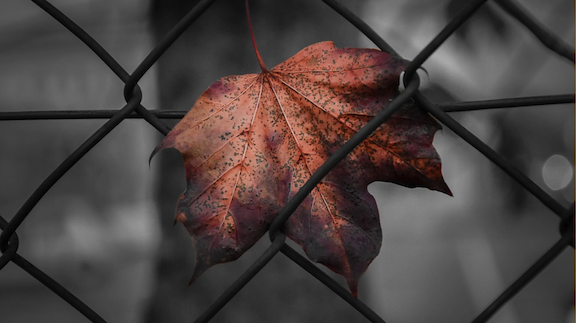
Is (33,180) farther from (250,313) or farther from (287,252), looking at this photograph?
(287,252)

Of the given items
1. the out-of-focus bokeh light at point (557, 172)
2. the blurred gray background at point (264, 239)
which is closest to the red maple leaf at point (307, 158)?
the blurred gray background at point (264, 239)

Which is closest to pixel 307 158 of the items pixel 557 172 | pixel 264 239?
pixel 264 239

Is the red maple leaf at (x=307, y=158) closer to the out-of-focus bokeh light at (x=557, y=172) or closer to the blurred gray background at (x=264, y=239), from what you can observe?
the blurred gray background at (x=264, y=239)

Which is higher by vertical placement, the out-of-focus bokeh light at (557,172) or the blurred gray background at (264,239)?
the out-of-focus bokeh light at (557,172)

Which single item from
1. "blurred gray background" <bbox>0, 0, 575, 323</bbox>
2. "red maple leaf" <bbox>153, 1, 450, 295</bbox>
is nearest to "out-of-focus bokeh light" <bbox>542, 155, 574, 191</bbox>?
"blurred gray background" <bbox>0, 0, 575, 323</bbox>

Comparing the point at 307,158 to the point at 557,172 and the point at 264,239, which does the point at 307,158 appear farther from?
the point at 557,172

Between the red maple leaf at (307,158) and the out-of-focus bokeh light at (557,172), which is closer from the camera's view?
the red maple leaf at (307,158)
